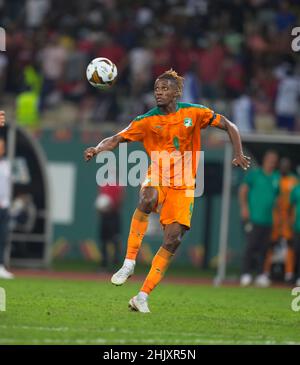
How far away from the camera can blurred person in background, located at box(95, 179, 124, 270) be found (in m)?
22.9

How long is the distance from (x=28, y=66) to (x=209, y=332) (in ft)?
51.7

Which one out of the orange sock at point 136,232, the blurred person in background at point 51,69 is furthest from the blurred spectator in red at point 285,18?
the orange sock at point 136,232

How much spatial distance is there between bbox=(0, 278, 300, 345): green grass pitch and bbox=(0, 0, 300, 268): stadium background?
754 cm

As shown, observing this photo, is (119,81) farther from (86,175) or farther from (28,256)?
(28,256)

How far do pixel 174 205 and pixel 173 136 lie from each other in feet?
2.47

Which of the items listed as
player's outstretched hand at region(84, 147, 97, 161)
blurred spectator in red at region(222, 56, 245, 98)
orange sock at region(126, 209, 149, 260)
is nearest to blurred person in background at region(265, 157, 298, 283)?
blurred spectator in red at region(222, 56, 245, 98)

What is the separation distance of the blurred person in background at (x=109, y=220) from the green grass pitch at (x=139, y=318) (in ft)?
20.6

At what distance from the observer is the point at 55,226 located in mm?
24516

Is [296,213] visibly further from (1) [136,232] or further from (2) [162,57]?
(1) [136,232]

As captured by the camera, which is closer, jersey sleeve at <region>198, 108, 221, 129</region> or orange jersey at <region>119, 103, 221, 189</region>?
orange jersey at <region>119, 103, 221, 189</region>

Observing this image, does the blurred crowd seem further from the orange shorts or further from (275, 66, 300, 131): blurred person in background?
the orange shorts

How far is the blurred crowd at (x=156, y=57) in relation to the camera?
79.3ft

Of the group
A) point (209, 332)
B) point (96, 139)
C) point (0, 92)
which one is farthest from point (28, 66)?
point (209, 332)

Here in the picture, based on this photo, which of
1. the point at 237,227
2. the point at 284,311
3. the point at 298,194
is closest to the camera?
the point at 284,311
